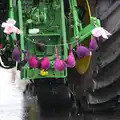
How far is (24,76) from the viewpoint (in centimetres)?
431

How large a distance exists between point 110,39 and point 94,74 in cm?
45

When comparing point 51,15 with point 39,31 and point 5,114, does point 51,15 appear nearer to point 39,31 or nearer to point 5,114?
point 39,31

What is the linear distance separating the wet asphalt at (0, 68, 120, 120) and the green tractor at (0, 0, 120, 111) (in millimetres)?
178

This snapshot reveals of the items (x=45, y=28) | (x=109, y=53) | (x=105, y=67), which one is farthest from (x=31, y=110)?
(x=109, y=53)

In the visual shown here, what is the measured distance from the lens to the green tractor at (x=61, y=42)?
13.6ft

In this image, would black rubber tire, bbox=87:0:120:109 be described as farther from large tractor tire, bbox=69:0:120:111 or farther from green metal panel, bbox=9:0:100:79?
green metal panel, bbox=9:0:100:79

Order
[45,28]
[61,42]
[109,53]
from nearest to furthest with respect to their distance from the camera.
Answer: [109,53], [61,42], [45,28]

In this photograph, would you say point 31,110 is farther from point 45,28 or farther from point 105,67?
point 105,67

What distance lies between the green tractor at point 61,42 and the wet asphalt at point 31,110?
0.58 ft

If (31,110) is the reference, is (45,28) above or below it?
above

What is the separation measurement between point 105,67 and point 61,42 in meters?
0.48

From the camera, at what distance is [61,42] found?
4.45 m

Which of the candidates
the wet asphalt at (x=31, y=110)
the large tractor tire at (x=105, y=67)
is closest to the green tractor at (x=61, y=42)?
the large tractor tire at (x=105, y=67)

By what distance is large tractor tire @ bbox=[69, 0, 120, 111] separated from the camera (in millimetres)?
4172
